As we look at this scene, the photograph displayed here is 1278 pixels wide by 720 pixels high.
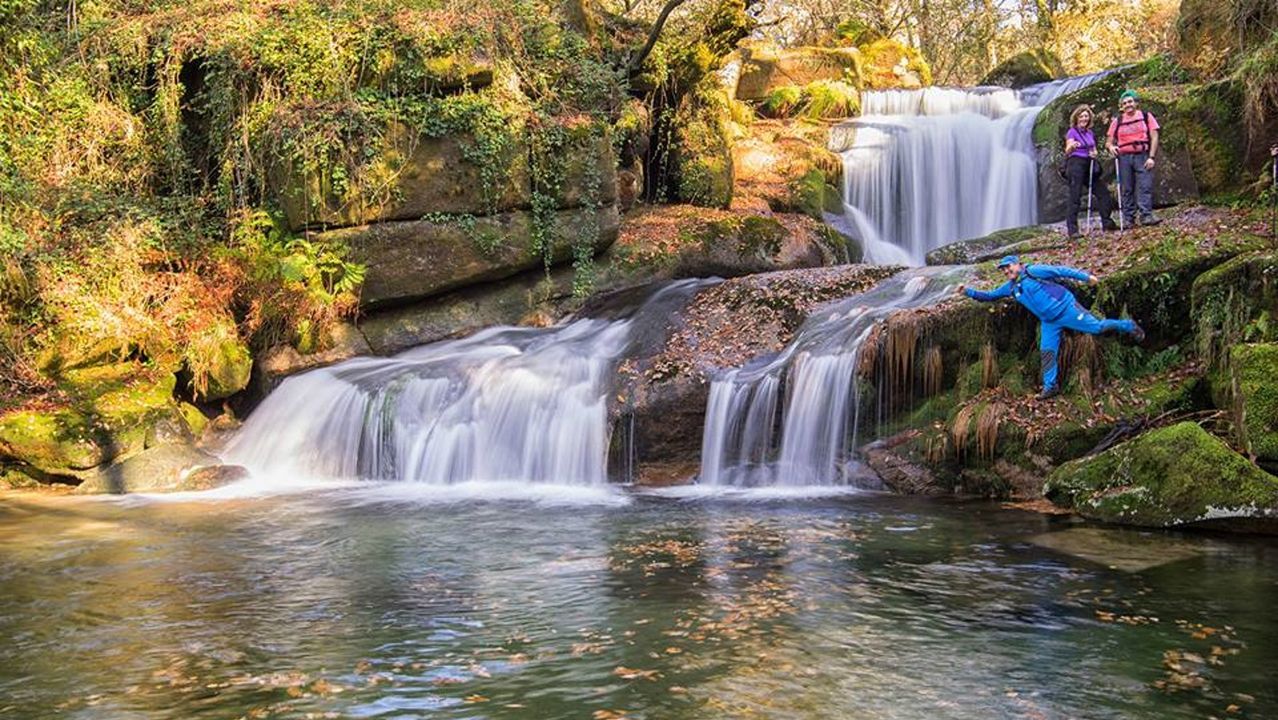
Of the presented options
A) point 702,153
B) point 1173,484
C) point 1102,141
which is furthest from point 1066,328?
point 702,153

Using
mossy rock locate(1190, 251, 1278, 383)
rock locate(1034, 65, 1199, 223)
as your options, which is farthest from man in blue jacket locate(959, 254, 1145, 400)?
rock locate(1034, 65, 1199, 223)

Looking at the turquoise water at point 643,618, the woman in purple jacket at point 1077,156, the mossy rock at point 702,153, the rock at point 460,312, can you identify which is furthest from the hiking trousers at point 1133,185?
the rock at point 460,312

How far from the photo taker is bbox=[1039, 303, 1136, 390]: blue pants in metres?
9.59

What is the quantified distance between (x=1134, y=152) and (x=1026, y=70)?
11715 mm

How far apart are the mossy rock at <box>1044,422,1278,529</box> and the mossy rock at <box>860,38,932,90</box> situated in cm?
1940

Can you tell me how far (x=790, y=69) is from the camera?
23828mm

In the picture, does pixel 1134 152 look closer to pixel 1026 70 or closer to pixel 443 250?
pixel 443 250

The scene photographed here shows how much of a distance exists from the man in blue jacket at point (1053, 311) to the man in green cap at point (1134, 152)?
326 centimetres

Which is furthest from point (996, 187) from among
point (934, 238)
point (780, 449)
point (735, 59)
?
point (780, 449)

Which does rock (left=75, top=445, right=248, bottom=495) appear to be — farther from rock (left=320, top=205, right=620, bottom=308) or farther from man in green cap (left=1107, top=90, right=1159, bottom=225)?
man in green cap (left=1107, top=90, right=1159, bottom=225)

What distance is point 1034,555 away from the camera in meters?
7.12

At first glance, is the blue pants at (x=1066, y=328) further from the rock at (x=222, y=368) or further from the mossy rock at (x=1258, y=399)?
the rock at (x=222, y=368)

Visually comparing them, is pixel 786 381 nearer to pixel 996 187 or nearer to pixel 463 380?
pixel 463 380

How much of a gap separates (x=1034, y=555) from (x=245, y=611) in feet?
17.8
